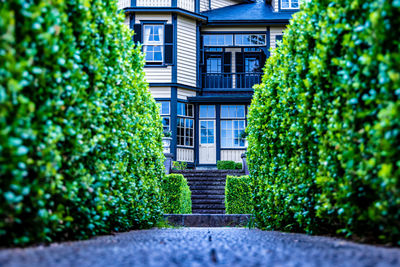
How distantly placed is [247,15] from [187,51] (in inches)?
162

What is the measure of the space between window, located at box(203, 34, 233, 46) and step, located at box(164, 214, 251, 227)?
13140 mm

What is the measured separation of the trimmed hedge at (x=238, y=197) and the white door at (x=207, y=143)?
8128 millimetres

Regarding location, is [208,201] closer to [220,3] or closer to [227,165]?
[227,165]

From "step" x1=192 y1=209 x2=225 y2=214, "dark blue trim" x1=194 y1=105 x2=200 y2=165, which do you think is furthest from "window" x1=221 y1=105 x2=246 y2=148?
"step" x1=192 y1=209 x2=225 y2=214

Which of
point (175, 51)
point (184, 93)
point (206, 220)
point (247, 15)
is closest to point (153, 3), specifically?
point (175, 51)

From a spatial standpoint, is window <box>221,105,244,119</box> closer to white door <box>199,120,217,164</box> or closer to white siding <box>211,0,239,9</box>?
white door <box>199,120,217,164</box>

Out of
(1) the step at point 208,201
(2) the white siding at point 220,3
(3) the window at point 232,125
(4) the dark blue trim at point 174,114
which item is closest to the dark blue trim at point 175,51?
(4) the dark blue trim at point 174,114

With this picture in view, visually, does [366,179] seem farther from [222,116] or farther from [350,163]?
[222,116]

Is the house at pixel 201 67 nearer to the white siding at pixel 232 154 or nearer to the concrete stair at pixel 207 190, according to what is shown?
the white siding at pixel 232 154

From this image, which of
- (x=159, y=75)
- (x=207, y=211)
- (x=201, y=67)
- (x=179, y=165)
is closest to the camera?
(x=207, y=211)

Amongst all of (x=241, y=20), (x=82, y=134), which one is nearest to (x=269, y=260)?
(x=82, y=134)

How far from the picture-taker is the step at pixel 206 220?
9.57 meters

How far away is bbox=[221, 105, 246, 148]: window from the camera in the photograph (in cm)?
1966

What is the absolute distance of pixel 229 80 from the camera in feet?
67.0
